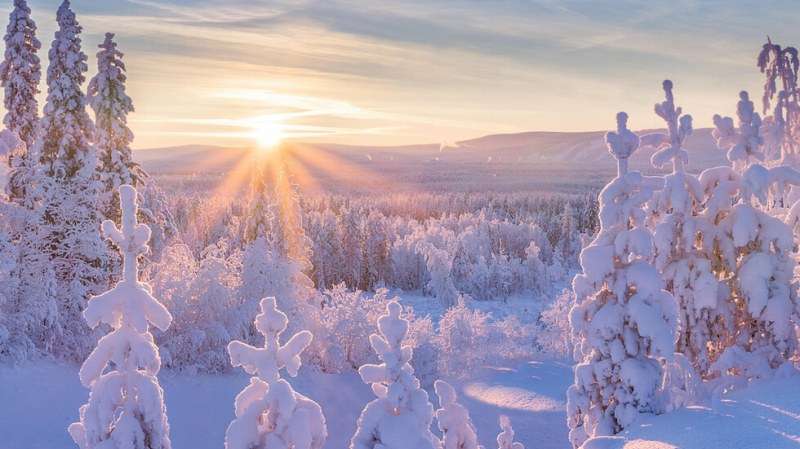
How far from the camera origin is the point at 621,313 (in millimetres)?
9930

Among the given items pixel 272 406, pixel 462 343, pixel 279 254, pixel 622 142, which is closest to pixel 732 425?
pixel 622 142

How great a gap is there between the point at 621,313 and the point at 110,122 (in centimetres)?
2303

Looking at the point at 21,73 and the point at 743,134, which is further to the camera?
the point at 21,73

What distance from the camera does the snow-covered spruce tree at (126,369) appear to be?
743 centimetres

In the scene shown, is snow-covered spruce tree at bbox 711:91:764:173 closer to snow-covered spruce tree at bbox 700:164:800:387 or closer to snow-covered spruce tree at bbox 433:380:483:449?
snow-covered spruce tree at bbox 700:164:800:387

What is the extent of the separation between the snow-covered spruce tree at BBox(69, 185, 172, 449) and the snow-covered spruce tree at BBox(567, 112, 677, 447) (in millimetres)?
6080

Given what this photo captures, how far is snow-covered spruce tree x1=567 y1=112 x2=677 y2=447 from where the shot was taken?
31.7ft

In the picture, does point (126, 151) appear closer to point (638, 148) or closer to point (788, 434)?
point (638, 148)

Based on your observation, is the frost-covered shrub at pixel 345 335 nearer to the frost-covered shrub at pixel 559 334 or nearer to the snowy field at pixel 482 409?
the snowy field at pixel 482 409

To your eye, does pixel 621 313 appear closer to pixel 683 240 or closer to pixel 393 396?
pixel 683 240

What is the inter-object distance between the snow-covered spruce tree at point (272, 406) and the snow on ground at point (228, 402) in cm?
1182

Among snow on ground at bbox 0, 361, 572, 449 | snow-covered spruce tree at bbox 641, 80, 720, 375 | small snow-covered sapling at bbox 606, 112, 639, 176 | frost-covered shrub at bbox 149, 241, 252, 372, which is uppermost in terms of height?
small snow-covered sapling at bbox 606, 112, 639, 176

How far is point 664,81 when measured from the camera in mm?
10984

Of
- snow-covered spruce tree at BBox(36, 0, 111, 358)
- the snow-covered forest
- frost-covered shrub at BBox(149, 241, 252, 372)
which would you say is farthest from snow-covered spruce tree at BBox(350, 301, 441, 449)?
snow-covered spruce tree at BBox(36, 0, 111, 358)
